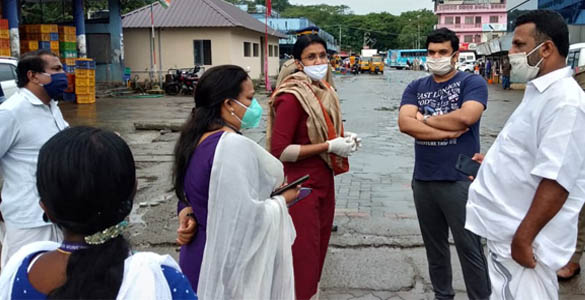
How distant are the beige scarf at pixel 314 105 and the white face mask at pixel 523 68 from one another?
1224 millimetres

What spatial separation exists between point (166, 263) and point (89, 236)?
0.23 m

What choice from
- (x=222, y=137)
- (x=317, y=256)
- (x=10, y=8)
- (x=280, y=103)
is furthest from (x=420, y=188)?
(x=10, y=8)

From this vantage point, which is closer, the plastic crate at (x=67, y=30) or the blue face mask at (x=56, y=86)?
the blue face mask at (x=56, y=86)

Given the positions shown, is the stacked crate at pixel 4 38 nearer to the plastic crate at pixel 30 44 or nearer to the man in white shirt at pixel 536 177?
the plastic crate at pixel 30 44

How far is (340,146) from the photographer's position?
3.34 m

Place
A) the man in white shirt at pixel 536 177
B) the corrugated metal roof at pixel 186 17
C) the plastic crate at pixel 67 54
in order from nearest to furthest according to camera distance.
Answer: the man in white shirt at pixel 536 177, the plastic crate at pixel 67 54, the corrugated metal roof at pixel 186 17

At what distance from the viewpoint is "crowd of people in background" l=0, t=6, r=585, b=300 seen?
4.81 ft

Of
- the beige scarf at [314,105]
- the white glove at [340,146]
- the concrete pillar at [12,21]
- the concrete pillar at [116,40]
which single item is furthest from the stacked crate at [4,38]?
the white glove at [340,146]

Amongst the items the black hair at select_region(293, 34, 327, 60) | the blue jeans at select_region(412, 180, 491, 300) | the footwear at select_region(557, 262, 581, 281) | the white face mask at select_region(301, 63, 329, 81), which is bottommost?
the footwear at select_region(557, 262, 581, 281)

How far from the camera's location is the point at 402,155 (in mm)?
9844

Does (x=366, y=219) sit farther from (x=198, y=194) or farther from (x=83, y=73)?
(x=83, y=73)

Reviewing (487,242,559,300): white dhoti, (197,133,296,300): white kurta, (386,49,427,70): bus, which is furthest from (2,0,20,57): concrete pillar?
(386,49,427,70): bus

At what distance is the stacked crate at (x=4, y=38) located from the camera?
51.9ft

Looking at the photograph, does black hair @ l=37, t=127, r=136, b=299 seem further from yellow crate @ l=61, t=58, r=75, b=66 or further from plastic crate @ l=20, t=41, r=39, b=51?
yellow crate @ l=61, t=58, r=75, b=66
